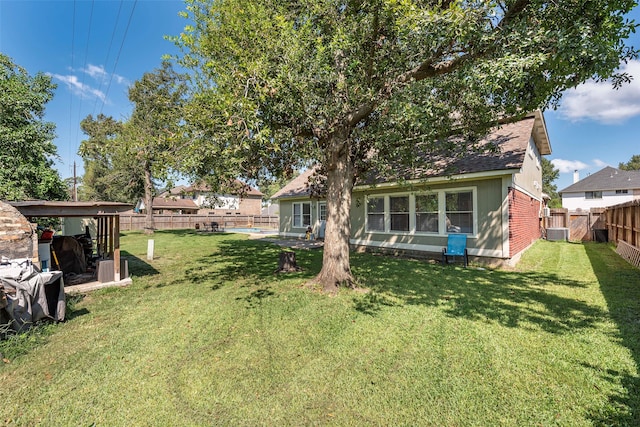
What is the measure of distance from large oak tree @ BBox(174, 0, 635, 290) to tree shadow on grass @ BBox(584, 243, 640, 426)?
3.61 metres

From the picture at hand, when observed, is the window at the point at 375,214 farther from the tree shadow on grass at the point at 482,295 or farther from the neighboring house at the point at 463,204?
the tree shadow on grass at the point at 482,295

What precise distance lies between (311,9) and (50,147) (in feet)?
43.5

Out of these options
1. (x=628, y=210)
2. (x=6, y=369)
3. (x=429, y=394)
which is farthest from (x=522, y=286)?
(x=6, y=369)

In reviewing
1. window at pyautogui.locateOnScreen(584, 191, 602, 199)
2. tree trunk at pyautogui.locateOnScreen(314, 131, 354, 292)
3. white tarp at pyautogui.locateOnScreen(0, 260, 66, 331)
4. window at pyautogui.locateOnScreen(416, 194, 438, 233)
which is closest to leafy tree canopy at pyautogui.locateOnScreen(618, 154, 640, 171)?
window at pyautogui.locateOnScreen(584, 191, 602, 199)

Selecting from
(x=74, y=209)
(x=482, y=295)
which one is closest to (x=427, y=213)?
(x=482, y=295)

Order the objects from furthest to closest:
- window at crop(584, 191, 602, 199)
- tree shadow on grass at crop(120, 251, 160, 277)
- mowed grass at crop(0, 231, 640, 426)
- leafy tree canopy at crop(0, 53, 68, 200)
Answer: window at crop(584, 191, 602, 199) < leafy tree canopy at crop(0, 53, 68, 200) < tree shadow on grass at crop(120, 251, 160, 277) < mowed grass at crop(0, 231, 640, 426)

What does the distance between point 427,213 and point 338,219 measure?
5272mm

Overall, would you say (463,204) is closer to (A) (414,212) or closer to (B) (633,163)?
(A) (414,212)

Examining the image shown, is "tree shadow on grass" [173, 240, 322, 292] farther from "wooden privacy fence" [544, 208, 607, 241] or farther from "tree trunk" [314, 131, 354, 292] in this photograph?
"wooden privacy fence" [544, 208, 607, 241]

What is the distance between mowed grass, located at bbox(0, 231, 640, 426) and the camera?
2574 mm

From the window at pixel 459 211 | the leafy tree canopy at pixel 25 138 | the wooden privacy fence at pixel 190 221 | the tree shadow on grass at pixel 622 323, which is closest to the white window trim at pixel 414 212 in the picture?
the window at pixel 459 211

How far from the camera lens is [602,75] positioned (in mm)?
3967

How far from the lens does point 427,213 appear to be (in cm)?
1045

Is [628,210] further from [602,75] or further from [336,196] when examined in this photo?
[336,196]
